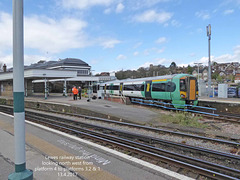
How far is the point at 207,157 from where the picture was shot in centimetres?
539

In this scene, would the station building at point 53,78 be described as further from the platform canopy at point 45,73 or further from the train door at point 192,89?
the train door at point 192,89

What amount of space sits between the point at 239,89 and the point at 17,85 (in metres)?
27.0

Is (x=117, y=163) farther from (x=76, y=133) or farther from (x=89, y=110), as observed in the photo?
(x=89, y=110)

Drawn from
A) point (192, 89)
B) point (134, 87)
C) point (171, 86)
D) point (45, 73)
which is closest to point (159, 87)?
point (171, 86)

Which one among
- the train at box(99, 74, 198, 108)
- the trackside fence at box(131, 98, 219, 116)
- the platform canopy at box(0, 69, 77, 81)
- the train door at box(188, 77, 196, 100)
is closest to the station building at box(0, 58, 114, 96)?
the platform canopy at box(0, 69, 77, 81)

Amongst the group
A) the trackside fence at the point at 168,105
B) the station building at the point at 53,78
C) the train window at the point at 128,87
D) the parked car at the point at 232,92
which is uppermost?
the station building at the point at 53,78

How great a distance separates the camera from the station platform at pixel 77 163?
159 inches

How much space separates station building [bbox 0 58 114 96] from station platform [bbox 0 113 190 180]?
66.5 ft

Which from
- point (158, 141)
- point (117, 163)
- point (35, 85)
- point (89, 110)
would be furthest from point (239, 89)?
point (35, 85)

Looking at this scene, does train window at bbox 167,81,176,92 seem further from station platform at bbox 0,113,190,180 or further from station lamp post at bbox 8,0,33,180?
station lamp post at bbox 8,0,33,180

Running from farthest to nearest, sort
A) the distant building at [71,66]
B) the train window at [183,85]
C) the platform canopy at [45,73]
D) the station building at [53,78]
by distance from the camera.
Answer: the distant building at [71,66]
the station building at [53,78]
the platform canopy at [45,73]
the train window at [183,85]

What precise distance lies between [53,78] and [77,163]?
88.0 ft

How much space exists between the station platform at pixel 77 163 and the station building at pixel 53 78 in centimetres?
2027

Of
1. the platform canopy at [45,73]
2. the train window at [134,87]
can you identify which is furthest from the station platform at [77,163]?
the platform canopy at [45,73]
